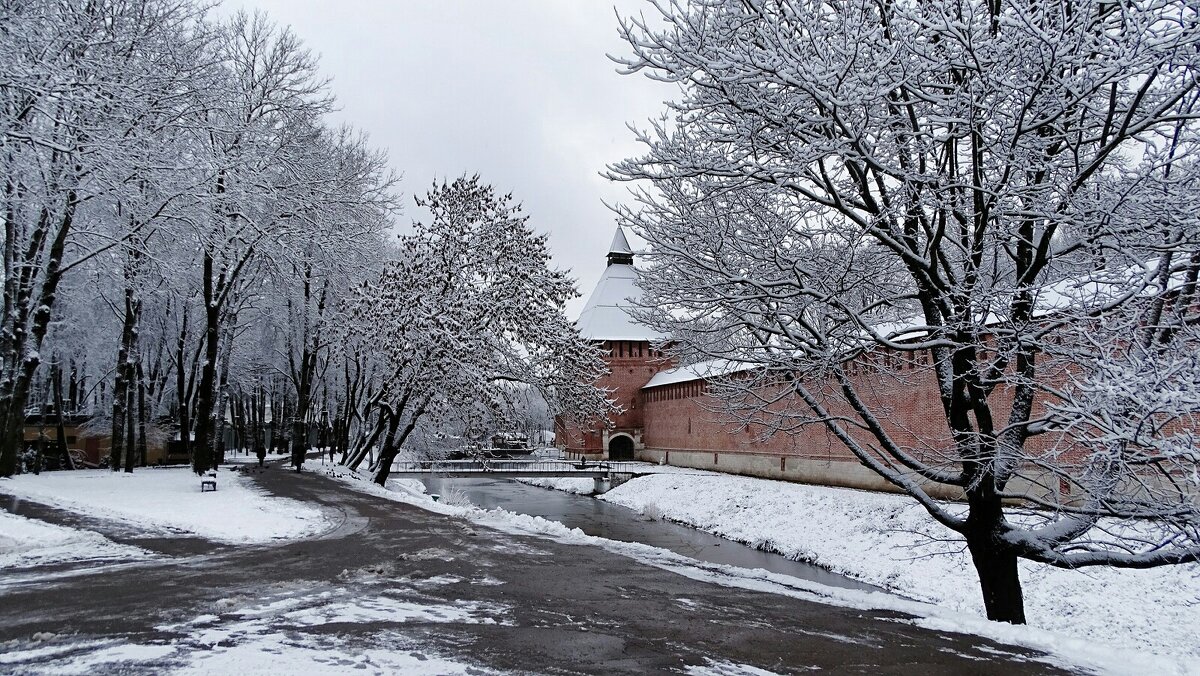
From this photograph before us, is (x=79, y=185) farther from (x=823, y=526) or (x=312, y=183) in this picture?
(x=823, y=526)

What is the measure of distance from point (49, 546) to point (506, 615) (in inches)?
256

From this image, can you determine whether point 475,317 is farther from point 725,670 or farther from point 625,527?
point 725,670

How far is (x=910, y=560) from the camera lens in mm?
15578

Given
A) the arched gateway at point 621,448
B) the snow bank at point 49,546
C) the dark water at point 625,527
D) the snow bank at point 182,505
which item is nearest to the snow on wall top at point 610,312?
the arched gateway at point 621,448

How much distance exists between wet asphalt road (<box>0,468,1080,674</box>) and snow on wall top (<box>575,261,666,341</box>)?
131ft

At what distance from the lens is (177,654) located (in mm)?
4617

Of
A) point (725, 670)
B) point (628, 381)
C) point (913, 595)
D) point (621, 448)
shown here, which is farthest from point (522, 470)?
point (725, 670)

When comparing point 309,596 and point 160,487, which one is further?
point 160,487

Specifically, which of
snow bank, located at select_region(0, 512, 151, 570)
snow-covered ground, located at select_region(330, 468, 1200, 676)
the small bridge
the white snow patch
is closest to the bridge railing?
the small bridge

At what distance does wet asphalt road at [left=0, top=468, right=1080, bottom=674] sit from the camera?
16.2 ft

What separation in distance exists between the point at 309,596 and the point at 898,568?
14425 mm

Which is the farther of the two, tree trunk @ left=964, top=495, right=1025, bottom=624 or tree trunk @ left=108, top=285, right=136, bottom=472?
tree trunk @ left=108, top=285, right=136, bottom=472

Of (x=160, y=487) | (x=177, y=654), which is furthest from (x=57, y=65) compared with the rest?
(x=160, y=487)

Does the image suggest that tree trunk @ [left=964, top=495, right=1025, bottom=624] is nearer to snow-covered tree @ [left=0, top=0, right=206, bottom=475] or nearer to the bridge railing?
snow-covered tree @ [left=0, top=0, right=206, bottom=475]
